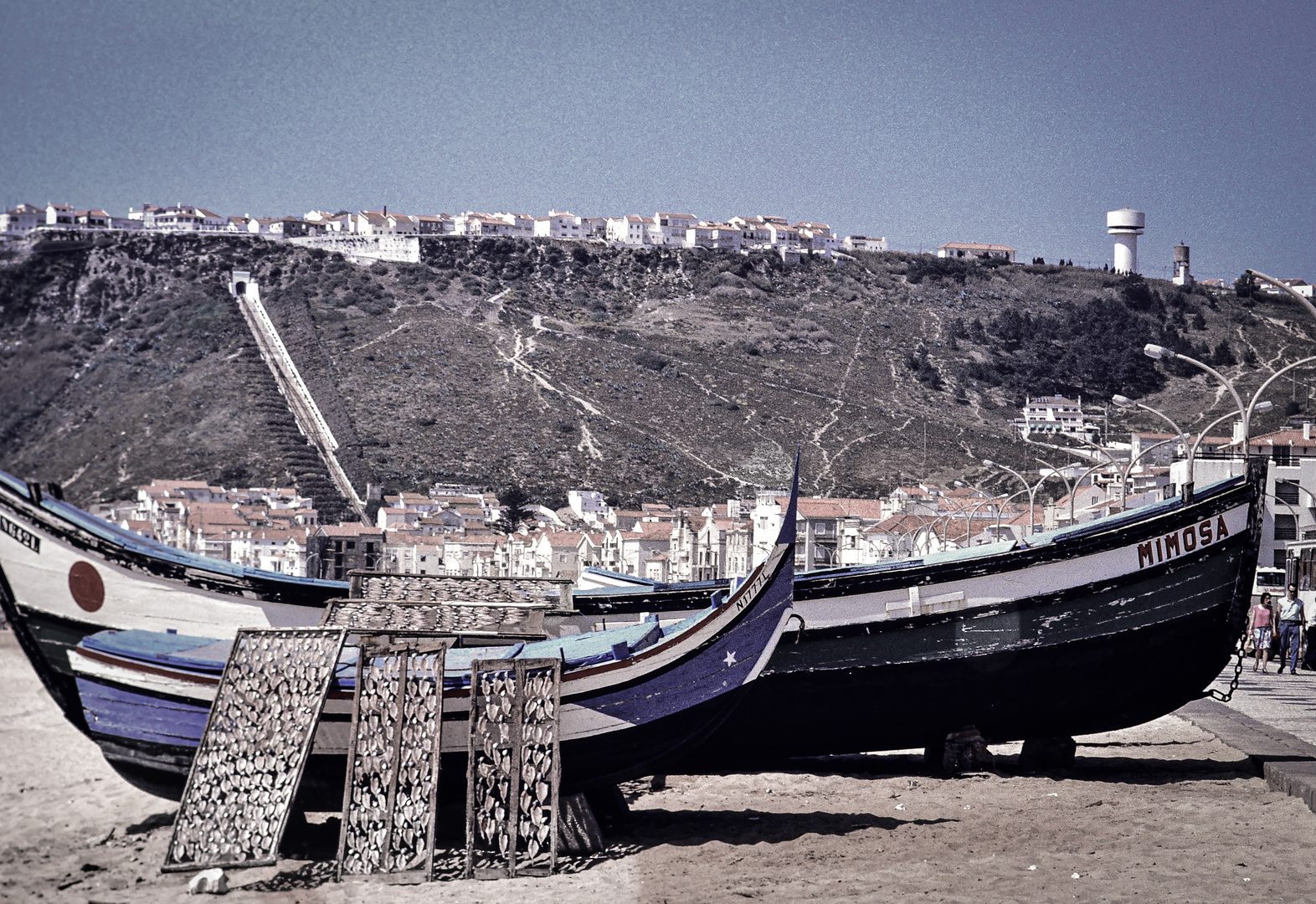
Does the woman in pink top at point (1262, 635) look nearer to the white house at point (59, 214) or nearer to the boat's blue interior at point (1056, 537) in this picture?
the boat's blue interior at point (1056, 537)

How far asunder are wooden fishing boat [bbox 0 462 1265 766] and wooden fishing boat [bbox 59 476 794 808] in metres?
2.01

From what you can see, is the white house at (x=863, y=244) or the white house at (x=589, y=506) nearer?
the white house at (x=589, y=506)

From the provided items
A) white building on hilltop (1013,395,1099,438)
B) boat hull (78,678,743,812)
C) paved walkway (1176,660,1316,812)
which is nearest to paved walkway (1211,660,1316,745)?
paved walkway (1176,660,1316,812)

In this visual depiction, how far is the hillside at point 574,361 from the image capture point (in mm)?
104875

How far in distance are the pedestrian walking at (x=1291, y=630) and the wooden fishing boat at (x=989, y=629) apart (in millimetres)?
11781

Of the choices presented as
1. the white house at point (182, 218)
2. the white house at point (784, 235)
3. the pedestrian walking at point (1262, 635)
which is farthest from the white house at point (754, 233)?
the pedestrian walking at point (1262, 635)

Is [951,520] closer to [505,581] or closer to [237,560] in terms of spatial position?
[237,560]

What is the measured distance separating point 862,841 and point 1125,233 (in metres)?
181

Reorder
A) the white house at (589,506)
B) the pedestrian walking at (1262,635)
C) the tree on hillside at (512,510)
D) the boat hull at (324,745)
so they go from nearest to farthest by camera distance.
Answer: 1. the boat hull at (324,745)
2. the pedestrian walking at (1262,635)
3. the tree on hillside at (512,510)
4. the white house at (589,506)

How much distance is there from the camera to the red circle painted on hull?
52.7 feet

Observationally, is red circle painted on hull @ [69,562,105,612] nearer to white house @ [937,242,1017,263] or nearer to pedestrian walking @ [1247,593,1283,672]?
pedestrian walking @ [1247,593,1283,672]

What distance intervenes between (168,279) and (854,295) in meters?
68.2

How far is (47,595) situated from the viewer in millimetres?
15945

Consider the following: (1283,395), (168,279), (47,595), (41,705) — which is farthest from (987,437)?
(47,595)
